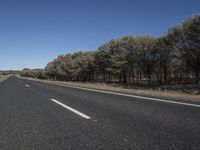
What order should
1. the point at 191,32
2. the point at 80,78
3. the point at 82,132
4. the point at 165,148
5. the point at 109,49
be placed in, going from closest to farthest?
the point at 165,148 < the point at 82,132 < the point at 191,32 < the point at 109,49 < the point at 80,78

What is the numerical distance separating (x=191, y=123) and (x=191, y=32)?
3082 centimetres

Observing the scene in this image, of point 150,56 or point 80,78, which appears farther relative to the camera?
point 80,78

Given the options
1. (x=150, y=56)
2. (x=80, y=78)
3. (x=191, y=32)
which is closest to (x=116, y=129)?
(x=191, y=32)

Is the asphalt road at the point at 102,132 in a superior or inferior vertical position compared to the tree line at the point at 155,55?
inferior

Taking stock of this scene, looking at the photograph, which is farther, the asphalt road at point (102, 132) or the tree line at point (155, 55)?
the tree line at point (155, 55)

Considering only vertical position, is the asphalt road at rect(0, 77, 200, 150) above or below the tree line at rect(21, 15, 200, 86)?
below

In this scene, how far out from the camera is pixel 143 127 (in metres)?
5.13

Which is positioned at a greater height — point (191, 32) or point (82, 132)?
point (191, 32)

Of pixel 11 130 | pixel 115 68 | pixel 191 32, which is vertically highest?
pixel 191 32

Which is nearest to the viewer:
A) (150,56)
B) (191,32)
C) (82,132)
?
(82,132)

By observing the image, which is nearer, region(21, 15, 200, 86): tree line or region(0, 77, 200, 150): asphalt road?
region(0, 77, 200, 150): asphalt road

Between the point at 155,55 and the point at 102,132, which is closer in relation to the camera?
the point at 102,132

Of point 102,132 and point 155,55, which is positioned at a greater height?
point 155,55

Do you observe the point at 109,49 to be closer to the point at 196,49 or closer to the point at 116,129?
the point at 196,49
